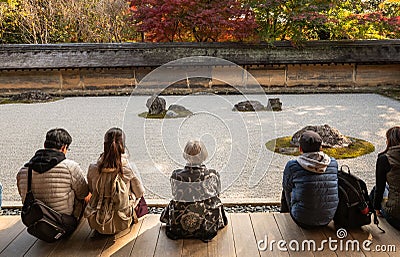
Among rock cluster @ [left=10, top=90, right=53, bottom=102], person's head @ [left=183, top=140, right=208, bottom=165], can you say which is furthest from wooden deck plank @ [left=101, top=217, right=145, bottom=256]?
rock cluster @ [left=10, top=90, right=53, bottom=102]

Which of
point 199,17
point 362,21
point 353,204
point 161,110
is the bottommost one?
point 161,110

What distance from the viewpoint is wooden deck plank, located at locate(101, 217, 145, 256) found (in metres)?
2.54

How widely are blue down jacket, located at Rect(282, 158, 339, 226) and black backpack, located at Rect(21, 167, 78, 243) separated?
1602 millimetres

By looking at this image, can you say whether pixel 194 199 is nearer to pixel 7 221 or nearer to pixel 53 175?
pixel 53 175

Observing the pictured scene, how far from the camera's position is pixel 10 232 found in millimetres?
2836

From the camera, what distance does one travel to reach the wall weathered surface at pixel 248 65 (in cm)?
1137

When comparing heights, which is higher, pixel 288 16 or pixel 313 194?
pixel 288 16

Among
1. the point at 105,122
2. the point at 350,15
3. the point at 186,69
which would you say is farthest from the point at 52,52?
the point at 350,15

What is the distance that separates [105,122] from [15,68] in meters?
5.41

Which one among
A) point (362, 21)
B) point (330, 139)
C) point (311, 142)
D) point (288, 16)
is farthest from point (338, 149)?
point (362, 21)

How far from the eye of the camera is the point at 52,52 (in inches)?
461

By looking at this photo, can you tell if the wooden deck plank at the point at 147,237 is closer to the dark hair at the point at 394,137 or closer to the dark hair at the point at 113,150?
the dark hair at the point at 113,150

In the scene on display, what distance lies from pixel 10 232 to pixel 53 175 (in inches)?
26.4

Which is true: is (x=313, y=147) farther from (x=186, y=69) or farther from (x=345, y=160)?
(x=186, y=69)
